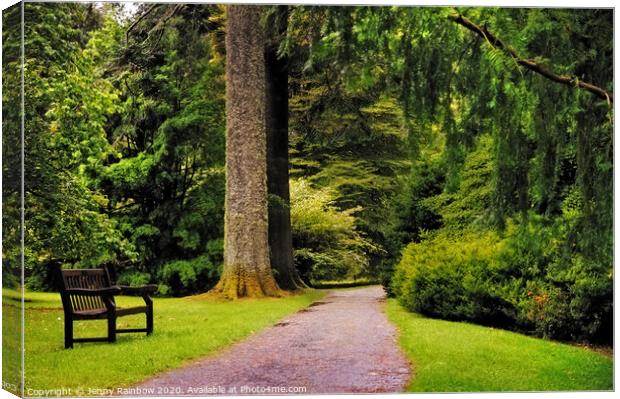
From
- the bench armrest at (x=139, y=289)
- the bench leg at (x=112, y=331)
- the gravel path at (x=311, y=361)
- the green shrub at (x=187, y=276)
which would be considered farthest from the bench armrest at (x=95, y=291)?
the gravel path at (x=311, y=361)

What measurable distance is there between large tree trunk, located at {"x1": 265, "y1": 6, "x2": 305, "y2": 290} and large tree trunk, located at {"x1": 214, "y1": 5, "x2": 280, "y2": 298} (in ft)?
0.24

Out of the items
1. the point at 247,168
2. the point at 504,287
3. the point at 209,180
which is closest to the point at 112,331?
the point at 209,180

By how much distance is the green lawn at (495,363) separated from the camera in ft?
22.4

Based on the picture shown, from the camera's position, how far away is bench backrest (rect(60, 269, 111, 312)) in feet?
22.6

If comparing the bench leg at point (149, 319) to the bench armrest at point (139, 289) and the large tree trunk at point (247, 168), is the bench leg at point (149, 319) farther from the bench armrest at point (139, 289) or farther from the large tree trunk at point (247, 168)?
the large tree trunk at point (247, 168)

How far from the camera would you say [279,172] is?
24.8 feet

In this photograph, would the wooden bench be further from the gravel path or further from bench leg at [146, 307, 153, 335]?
the gravel path

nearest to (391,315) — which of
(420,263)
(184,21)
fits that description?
(420,263)

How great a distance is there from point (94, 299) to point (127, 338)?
519 mm

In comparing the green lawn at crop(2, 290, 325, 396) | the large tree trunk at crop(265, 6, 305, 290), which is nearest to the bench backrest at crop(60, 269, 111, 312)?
the green lawn at crop(2, 290, 325, 396)

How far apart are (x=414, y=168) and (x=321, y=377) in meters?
2.03

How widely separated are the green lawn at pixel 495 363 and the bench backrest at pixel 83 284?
2770 mm

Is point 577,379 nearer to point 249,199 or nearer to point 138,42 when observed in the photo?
point 249,199

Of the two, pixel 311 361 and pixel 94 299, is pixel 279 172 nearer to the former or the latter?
pixel 311 361
